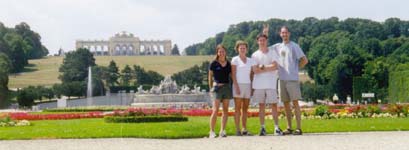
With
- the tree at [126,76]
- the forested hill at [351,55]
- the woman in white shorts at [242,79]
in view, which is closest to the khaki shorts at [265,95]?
the woman in white shorts at [242,79]

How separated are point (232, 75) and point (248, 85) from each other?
1.04 ft

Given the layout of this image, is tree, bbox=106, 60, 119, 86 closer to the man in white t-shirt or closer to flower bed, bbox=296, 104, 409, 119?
flower bed, bbox=296, 104, 409, 119

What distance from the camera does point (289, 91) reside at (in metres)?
12.6

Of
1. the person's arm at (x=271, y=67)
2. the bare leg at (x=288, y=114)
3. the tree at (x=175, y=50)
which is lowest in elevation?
the bare leg at (x=288, y=114)

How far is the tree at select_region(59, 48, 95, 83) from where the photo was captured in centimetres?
7775

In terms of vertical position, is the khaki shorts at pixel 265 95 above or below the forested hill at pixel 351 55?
below

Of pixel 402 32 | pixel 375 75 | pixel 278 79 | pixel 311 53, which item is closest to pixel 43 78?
pixel 311 53

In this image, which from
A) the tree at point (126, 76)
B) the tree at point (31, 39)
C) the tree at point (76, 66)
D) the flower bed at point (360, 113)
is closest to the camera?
the flower bed at point (360, 113)

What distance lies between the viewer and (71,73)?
256 feet

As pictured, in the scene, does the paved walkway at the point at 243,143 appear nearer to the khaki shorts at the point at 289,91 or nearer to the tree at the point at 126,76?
the khaki shorts at the point at 289,91

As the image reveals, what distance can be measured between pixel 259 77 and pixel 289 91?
55 cm

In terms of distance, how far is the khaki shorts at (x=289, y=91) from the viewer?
1256cm

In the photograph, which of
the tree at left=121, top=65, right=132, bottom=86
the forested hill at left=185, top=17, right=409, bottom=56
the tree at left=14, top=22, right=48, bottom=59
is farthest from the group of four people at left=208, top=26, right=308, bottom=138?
the tree at left=14, top=22, right=48, bottom=59

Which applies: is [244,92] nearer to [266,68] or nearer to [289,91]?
[266,68]
